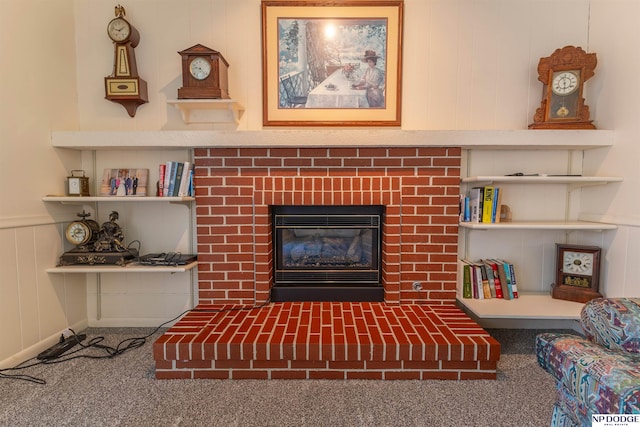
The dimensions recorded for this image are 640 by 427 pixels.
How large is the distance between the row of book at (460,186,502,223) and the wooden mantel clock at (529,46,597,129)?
52cm

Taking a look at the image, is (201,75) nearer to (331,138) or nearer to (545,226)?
(331,138)

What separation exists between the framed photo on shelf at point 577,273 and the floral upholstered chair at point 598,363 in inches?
47.8

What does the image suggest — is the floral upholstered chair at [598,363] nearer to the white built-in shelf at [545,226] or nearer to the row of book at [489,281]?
the white built-in shelf at [545,226]

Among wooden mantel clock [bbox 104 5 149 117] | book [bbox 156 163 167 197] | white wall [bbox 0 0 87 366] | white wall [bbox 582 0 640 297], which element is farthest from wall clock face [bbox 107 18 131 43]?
white wall [bbox 582 0 640 297]

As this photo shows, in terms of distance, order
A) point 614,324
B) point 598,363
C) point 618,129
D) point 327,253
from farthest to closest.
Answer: point 327,253
point 618,129
point 614,324
point 598,363

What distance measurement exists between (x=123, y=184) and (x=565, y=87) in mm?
3014

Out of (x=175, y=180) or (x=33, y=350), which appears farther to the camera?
(x=175, y=180)

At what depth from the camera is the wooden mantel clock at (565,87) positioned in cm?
218

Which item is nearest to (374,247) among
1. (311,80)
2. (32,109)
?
(311,80)

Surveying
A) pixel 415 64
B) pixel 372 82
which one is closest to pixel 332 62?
pixel 372 82

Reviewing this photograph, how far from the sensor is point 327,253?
2516 millimetres

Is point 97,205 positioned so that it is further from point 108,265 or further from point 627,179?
point 627,179

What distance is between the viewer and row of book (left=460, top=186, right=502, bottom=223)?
229 cm

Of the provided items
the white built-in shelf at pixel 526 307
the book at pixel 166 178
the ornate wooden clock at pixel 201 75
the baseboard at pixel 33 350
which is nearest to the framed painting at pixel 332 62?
the ornate wooden clock at pixel 201 75
